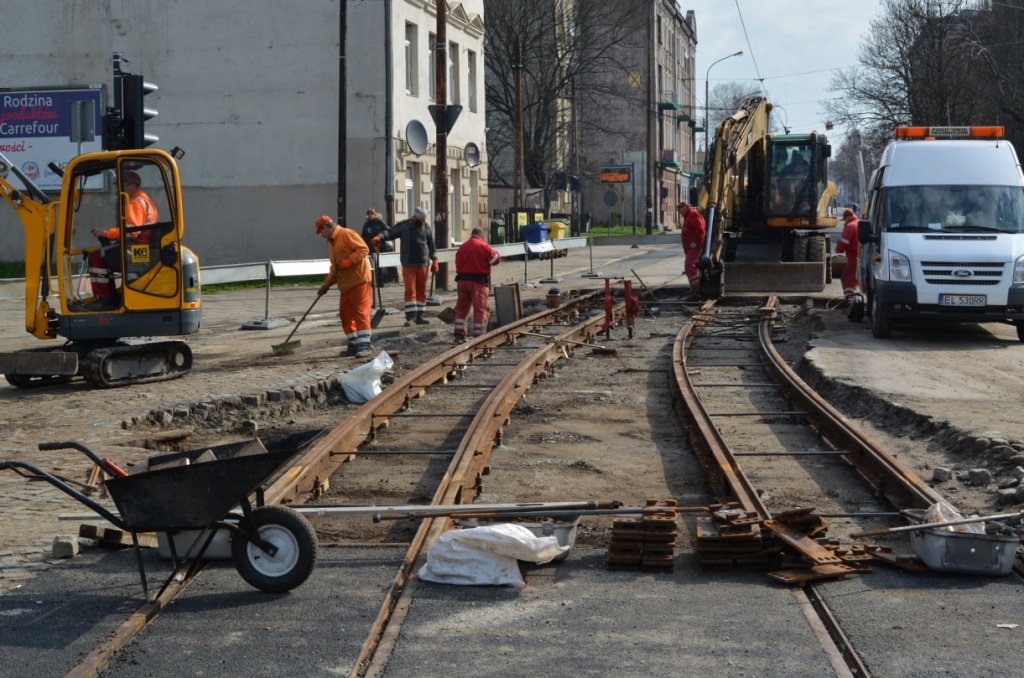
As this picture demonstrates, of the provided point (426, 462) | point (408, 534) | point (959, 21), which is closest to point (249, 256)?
point (426, 462)

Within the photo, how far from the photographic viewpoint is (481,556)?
19.9ft

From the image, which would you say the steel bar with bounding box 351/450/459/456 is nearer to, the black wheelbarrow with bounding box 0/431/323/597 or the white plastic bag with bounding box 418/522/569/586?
the white plastic bag with bounding box 418/522/569/586

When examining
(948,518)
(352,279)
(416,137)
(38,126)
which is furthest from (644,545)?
(38,126)

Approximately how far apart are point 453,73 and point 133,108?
26293mm

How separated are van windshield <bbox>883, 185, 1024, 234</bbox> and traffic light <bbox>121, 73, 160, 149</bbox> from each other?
969 centimetres

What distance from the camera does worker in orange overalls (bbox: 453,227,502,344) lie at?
17.4m

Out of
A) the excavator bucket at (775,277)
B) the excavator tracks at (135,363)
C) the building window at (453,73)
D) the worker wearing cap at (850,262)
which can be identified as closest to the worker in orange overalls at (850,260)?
the worker wearing cap at (850,262)

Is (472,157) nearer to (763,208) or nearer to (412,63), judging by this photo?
(412,63)

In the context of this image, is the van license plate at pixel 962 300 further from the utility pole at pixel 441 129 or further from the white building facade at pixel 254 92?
the white building facade at pixel 254 92

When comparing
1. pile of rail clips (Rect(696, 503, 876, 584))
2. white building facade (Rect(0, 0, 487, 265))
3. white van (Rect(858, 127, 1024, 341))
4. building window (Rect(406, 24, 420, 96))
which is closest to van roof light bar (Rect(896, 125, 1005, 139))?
white van (Rect(858, 127, 1024, 341))

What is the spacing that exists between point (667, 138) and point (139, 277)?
80142 mm

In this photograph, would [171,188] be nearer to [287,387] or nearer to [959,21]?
[287,387]

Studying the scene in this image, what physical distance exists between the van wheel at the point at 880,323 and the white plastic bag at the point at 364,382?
24.2ft

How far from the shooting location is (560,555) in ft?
21.0
